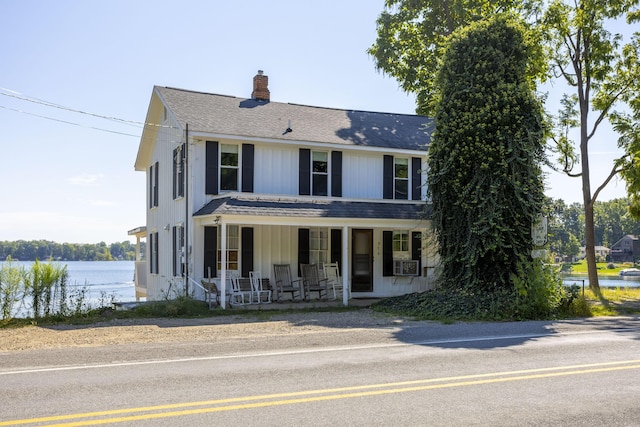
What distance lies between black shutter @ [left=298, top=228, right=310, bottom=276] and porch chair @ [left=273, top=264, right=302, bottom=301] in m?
0.43

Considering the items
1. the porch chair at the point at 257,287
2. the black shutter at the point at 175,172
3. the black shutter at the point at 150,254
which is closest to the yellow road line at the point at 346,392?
the porch chair at the point at 257,287

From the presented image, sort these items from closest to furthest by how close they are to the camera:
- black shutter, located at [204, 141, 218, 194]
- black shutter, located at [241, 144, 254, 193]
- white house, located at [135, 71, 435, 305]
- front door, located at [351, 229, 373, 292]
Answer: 1. white house, located at [135, 71, 435, 305]
2. black shutter, located at [204, 141, 218, 194]
3. black shutter, located at [241, 144, 254, 193]
4. front door, located at [351, 229, 373, 292]

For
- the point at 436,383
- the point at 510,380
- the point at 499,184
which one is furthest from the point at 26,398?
the point at 499,184

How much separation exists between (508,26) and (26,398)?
15.3 m

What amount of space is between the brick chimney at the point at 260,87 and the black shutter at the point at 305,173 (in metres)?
4.11

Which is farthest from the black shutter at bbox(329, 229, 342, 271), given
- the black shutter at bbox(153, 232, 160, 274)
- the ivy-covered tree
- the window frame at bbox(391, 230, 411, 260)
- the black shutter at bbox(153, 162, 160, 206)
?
the black shutter at bbox(153, 162, 160, 206)

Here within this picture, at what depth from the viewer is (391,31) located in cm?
3141

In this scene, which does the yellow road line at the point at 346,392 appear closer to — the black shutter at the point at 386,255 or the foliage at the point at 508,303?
the foliage at the point at 508,303

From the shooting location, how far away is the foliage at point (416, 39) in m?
30.1

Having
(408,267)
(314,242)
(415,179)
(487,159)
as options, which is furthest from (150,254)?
(487,159)

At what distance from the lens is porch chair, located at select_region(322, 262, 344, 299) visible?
2002 cm

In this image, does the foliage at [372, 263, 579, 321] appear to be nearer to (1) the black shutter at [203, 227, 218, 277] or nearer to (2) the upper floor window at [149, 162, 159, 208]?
(1) the black shutter at [203, 227, 218, 277]

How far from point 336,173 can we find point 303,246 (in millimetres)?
2710

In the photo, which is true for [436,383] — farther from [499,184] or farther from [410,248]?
[410,248]
